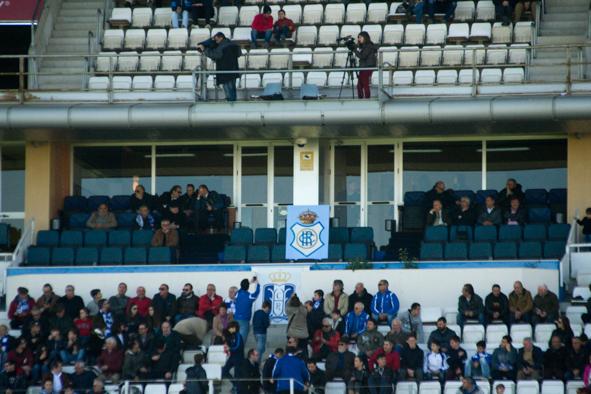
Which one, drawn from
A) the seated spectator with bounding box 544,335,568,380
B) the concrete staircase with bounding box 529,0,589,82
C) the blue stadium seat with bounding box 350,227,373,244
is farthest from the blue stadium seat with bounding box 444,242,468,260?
the seated spectator with bounding box 544,335,568,380

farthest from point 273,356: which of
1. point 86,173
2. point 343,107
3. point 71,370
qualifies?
point 86,173

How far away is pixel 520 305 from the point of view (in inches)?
925

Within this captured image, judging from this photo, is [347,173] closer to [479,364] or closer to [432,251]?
[432,251]

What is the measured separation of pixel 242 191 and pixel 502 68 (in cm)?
520

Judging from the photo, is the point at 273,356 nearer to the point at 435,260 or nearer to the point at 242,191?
the point at 435,260

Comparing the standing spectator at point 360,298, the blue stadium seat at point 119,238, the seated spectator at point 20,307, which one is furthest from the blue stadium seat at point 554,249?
the seated spectator at point 20,307

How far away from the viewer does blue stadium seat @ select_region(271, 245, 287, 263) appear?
26.3 m

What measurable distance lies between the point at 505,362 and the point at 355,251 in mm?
4803

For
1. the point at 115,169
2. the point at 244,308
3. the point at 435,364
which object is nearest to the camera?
the point at 435,364

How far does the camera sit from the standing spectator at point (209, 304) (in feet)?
79.8

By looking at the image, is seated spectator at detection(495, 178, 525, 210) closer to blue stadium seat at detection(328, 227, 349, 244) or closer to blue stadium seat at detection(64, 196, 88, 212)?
blue stadium seat at detection(328, 227, 349, 244)

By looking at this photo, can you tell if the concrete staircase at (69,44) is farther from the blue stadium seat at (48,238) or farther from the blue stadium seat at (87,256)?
the blue stadium seat at (87,256)

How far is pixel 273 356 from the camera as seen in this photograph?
22.2m

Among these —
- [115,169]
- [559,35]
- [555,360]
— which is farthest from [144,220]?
[555,360]
